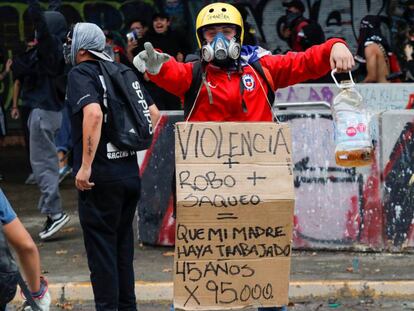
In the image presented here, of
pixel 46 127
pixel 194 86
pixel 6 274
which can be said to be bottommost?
pixel 6 274

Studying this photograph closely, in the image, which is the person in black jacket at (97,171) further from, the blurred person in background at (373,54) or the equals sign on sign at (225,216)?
the blurred person in background at (373,54)

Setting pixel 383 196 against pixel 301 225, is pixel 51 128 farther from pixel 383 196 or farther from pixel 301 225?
pixel 383 196

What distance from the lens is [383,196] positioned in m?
8.28

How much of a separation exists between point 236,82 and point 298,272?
8.38 feet

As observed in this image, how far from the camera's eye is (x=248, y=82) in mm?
5758

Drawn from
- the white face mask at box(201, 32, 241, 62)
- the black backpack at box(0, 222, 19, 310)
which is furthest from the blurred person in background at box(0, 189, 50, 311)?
the white face mask at box(201, 32, 241, 62)

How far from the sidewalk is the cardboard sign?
1.94 metres

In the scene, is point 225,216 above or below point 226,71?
below

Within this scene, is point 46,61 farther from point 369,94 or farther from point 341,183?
point 369,94

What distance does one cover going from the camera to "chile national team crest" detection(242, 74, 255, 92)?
5.75 metres

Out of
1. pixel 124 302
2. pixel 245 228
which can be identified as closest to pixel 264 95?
pixel 245 228

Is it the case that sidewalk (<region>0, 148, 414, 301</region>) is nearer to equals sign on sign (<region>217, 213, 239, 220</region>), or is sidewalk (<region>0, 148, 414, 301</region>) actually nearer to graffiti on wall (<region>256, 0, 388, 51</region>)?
Result: equals sign on sign (<region>217, 213, 239, 220</region>)

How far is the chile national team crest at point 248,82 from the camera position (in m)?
5.75

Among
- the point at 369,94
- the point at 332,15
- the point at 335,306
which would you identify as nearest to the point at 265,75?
the point at 335,306
